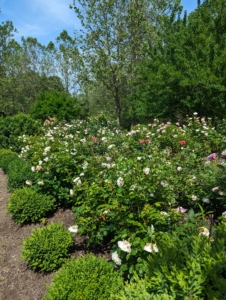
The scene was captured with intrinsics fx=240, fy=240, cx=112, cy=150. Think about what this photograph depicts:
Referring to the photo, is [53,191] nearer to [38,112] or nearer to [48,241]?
[48,241]

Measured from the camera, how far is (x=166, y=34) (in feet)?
32.6

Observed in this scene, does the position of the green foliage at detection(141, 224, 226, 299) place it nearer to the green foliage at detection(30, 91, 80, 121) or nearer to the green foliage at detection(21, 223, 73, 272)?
the green foliage at detection(21, 223, 73, 272)

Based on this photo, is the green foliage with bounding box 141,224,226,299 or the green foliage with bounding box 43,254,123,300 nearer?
the green foliage with bounding box 141,224,226,299

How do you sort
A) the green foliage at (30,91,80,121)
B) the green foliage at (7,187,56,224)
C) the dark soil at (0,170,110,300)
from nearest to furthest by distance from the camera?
the dark soil at (0,170,110,300) < the green foliage at (7,187,56,224) < the green foliage at (30,91,80,121)

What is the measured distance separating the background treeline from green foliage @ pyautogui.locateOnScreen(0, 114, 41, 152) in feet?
8.81

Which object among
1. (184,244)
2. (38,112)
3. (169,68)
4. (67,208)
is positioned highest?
(169,68)

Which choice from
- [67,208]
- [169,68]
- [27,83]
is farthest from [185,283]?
[27,83]

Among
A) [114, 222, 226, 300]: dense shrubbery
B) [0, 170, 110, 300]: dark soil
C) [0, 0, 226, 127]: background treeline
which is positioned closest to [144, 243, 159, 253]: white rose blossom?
[114, 222, 226, 300]: dense shrubbery

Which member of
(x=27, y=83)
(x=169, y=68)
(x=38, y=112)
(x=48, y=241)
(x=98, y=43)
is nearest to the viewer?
(x=48, y=241)

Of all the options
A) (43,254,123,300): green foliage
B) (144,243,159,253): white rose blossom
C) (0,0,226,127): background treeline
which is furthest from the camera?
(0,0,226,127): background treeline

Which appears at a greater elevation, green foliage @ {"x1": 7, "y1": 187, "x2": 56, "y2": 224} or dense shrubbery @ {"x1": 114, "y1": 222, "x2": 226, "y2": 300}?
dense shrubbery @ {"x1": 114, "y1": 222, "x2": 226, "y2": 300}

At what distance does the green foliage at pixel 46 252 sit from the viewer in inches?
104

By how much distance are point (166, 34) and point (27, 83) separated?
15678mm

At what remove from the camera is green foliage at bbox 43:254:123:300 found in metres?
1.79
